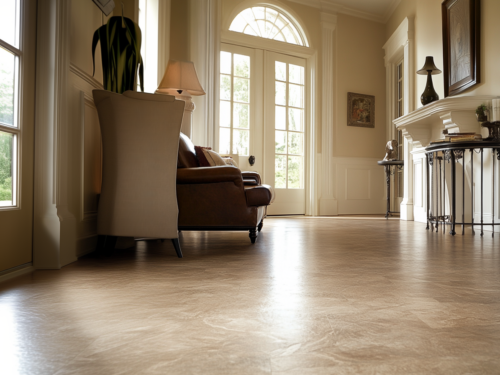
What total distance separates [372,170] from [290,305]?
6.00 meters

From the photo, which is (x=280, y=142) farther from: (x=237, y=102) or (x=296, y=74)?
(x=296, y=74)

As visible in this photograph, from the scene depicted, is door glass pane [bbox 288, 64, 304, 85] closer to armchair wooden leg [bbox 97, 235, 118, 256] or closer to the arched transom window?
the arched transom window

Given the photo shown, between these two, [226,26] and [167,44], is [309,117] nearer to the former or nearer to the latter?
[226,26]

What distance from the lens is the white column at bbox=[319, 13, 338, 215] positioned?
6581 millimetres

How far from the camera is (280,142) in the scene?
6.34 meters

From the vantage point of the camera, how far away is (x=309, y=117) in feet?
21.5

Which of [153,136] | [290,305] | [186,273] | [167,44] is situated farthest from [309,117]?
[290,305]

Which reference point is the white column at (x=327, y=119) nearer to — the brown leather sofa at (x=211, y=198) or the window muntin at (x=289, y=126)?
the window muntin at (x=289, y=126)

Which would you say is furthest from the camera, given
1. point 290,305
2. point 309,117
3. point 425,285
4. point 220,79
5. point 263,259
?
point 309,117

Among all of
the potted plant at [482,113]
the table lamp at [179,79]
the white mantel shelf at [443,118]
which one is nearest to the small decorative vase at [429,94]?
the white mantel shelf at [443,118]

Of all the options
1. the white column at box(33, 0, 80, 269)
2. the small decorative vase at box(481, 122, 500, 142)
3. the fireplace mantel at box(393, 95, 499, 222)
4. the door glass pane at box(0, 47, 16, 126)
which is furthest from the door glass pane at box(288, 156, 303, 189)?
the door glass pane at box(0, 47, 16, 126)

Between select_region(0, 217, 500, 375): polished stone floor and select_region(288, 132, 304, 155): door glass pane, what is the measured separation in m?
4.35

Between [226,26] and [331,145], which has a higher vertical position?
[226,26]

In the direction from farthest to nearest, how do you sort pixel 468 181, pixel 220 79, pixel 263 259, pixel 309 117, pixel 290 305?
pixel 309 117, pixel 220 79, pixel 468 181, pixel 263 259, pixel 290 305
